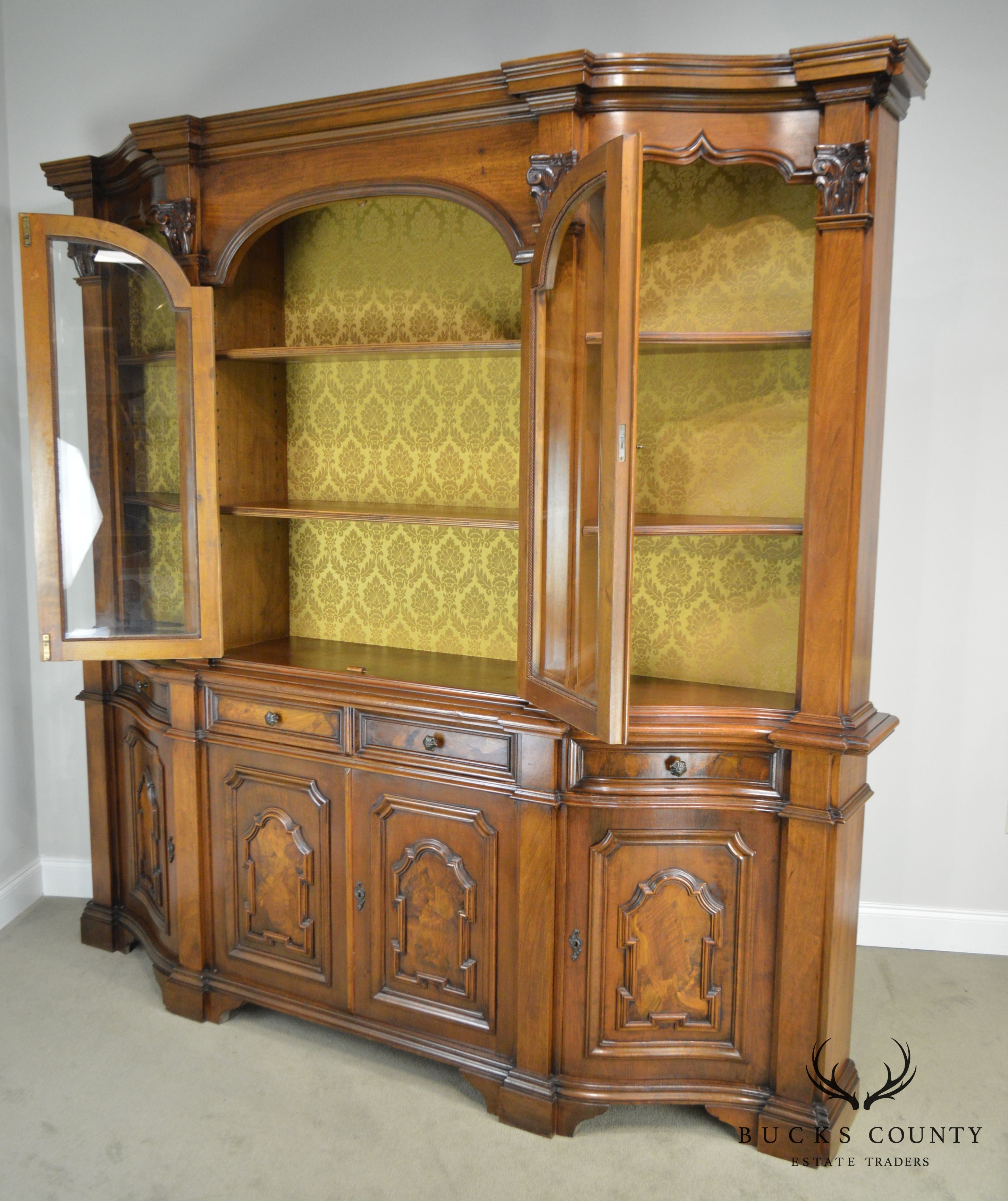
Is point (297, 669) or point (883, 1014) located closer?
point (297, 669)

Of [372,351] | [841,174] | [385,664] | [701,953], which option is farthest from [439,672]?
[841,174]

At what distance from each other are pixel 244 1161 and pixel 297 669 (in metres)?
1.18

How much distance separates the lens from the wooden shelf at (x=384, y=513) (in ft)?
8.26

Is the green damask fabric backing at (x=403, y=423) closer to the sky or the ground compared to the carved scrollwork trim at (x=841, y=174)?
closer to the ground

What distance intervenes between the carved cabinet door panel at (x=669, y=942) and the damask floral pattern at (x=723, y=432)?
0.79m

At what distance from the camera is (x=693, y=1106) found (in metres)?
2.58

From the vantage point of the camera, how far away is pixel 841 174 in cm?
212

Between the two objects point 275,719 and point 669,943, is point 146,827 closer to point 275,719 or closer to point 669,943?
point 275,719

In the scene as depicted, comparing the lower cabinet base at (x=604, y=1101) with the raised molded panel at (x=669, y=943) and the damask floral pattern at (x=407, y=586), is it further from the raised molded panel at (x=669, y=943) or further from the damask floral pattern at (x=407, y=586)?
the damask floral pattern at (x=407, y=586)

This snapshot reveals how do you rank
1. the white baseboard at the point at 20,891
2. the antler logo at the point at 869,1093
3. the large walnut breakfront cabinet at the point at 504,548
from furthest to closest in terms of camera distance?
the white baseboard at the point at 20,891
the antler logo at the point at 869,1093
the large walnut breakfront cabinet at the point at 504,548

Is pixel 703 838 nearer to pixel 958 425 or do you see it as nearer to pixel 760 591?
pixel 760 591

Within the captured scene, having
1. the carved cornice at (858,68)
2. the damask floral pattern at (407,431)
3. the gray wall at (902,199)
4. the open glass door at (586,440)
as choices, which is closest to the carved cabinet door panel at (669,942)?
the open glass door at (586,440)

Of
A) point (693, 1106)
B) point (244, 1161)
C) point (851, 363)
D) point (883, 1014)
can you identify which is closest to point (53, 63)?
point (851, 363)

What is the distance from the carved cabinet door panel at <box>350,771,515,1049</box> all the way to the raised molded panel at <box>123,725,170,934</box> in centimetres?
73
